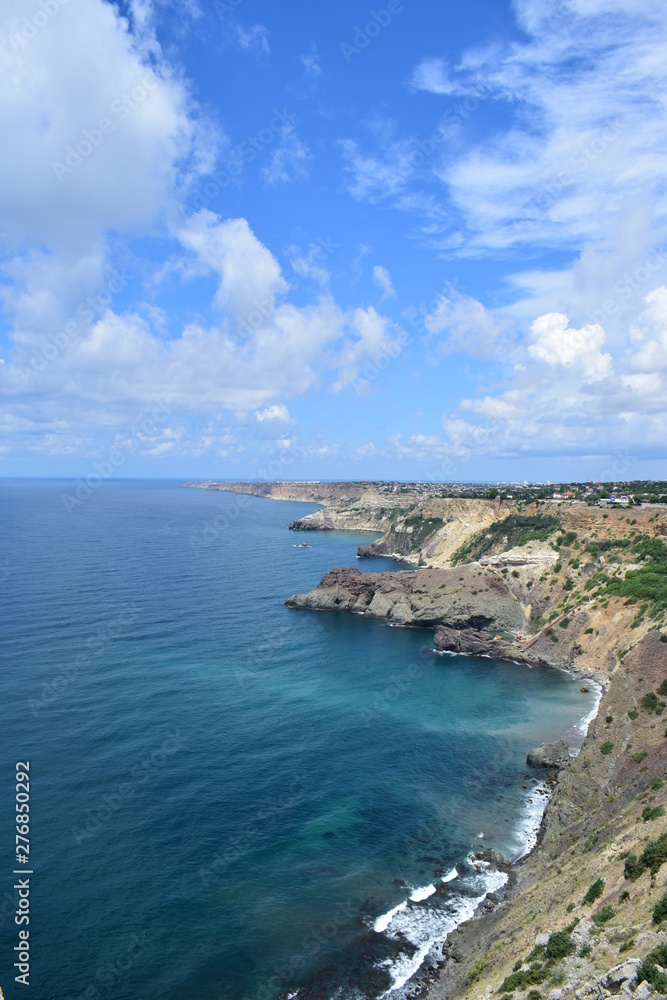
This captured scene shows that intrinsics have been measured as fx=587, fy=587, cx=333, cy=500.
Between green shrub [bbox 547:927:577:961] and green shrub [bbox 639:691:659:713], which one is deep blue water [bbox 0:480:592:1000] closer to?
green shrub [bbox 547:927:577:961]

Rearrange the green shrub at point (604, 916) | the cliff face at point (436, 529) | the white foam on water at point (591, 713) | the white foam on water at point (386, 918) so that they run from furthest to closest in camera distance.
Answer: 1. the cliff face at point (436, 529)
2. the white foam on water at point (591, 713)
3. the white foam on water at point (386, 918)
4. the green shrub at point (604, 916)

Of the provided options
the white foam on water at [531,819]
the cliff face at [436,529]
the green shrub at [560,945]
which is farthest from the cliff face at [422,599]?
the green shrub at [560,945]

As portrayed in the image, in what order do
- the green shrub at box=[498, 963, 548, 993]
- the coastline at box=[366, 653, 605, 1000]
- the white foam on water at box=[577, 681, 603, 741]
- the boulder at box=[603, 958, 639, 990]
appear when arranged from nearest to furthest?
the boulder at box=[603, 958, 639, 990]
the green shrub at box=[498, 963, 548, 993]
the coastline at box=[366, 653, 605, 1000]
the white foam on water at box=[577, 681, 603, 741]

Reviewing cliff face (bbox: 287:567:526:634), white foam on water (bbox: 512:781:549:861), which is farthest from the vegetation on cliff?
white foam on water (bbox: 512:781:549:861)

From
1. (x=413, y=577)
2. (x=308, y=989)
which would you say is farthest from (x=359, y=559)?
(x=308, y=989)

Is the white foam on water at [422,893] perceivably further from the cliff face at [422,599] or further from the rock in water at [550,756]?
the cliff face at [422,599]

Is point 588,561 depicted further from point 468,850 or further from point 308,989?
point 308,989
